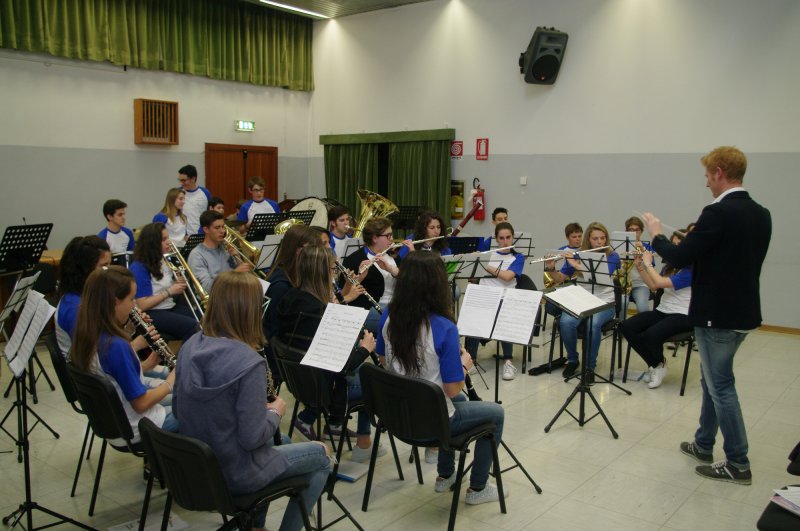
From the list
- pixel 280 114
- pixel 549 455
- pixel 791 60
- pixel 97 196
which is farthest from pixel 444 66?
pixel 549 455

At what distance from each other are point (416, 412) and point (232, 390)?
39.5 inches

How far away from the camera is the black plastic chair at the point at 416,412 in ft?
10.1

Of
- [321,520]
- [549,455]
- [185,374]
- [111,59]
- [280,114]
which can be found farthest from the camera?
[280,114]

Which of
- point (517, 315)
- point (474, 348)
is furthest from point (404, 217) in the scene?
point (517, 315)

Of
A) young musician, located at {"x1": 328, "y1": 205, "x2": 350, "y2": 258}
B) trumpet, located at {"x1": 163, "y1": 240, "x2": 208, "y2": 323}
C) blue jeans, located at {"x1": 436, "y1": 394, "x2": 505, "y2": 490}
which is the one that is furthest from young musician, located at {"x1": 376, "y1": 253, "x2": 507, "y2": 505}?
young musician, located at {"x1": 328, "y1": 205, "x2": 350, "y2": 258}

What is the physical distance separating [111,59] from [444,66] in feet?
16.4

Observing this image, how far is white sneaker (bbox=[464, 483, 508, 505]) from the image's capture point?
3.65 metres

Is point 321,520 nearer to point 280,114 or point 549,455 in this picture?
point 549,455

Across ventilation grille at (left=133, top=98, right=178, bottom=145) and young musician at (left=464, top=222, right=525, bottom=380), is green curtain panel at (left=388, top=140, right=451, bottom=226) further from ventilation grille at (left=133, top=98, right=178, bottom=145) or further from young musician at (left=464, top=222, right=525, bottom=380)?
young musician at (left=464, top=222, right=525, bottom=380)

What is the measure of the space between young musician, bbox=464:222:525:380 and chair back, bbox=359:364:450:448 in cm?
271

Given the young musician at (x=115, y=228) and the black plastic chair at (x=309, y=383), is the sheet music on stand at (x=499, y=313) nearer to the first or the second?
the black plastic chair at (x=309, y=383)

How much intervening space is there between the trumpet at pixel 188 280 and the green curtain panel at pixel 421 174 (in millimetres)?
5713

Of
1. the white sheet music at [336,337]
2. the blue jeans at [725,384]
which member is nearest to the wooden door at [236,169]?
the white sheet music at [336,337]

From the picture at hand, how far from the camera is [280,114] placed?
12289 millimetres
